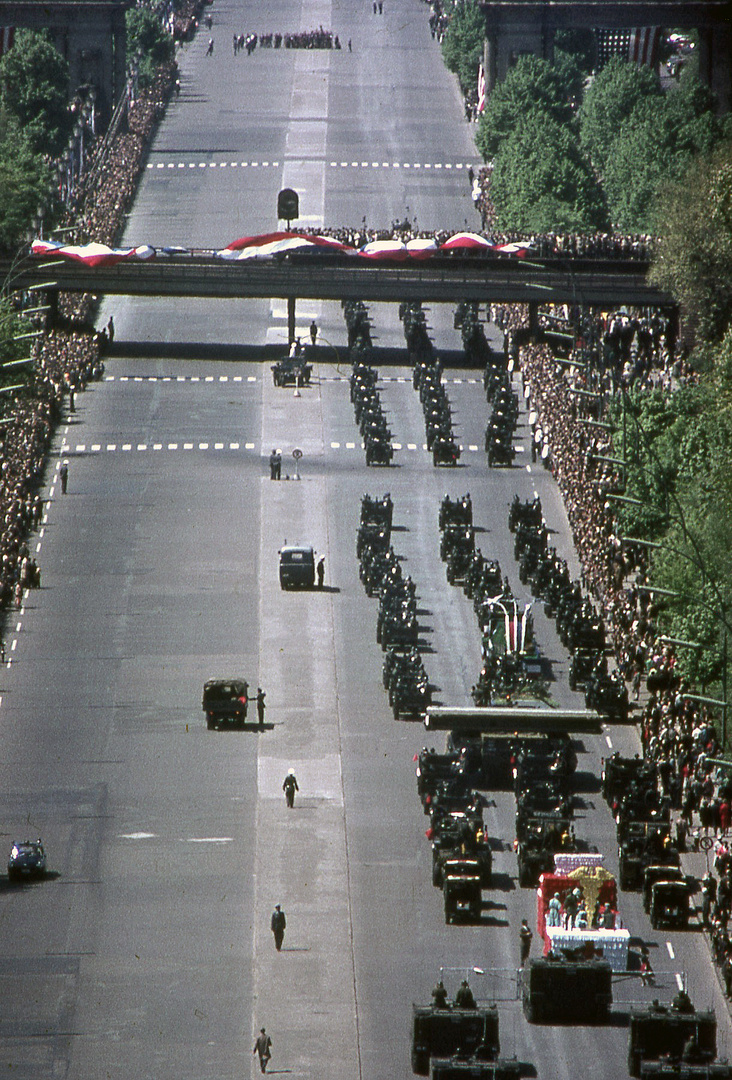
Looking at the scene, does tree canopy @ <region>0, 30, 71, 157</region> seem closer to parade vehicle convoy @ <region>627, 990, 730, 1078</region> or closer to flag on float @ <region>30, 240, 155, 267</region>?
flag on float @ <region>30, 240, 155, 267</region>

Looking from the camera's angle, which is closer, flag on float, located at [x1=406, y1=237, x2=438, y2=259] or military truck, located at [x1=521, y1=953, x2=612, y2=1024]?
military truck, located at [x1=521, y1=953, x2=612, y2=1024]

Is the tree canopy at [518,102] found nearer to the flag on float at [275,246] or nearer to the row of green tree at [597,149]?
the row of green tree at [597,149]

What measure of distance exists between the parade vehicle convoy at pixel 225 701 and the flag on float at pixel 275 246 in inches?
2189

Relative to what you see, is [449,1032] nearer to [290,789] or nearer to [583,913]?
[583,913]

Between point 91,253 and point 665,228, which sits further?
point 91,253

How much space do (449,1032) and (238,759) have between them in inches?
984

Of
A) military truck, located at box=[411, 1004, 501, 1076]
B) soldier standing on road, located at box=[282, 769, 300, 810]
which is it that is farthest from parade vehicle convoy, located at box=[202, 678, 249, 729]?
military truck, located at box=[411, 1004, 501, 1076]

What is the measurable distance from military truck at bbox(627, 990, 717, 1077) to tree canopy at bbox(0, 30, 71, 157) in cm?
13440

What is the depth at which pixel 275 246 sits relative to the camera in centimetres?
14312

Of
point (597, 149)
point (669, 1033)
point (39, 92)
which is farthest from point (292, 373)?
point (669, 1033)

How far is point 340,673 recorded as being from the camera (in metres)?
96.6

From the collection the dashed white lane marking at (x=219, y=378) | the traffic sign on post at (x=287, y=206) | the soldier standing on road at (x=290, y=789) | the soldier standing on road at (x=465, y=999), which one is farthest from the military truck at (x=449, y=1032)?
the traffic sign on post at (x=287, y=206)

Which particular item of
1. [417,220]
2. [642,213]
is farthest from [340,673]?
[417,220]

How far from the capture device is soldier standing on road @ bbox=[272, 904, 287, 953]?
2830 inches
